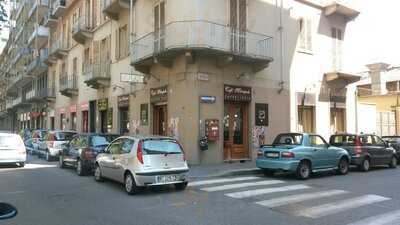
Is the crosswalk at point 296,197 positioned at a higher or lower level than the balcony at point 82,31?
lower

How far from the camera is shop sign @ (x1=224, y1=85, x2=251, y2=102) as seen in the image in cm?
1709

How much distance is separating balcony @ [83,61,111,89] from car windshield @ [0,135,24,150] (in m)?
7.73

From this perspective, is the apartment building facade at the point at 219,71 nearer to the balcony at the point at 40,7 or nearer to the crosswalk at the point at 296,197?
the crosswalk at the point at 296,197

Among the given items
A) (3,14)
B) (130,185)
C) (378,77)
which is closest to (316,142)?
(130,185)

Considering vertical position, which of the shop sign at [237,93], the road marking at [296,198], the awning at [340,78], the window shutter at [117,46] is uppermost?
the window shutter at [117,46]

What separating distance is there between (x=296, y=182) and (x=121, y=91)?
1290 cm

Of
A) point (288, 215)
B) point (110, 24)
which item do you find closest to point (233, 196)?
point (288, 215)

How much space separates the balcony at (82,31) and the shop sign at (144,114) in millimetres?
9828

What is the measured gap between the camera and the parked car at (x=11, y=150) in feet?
53.5

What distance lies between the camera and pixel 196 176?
1327 centimetres

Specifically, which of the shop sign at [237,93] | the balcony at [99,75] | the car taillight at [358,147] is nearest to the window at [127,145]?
the shop sign at [237,93]

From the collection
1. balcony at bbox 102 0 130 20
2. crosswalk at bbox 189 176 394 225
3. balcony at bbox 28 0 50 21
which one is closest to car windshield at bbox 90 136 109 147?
crosswalk at bbox 189 176 394 225

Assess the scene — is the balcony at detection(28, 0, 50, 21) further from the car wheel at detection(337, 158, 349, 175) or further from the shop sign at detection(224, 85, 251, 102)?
the car wheel at detection(337, 158, 349, 175)

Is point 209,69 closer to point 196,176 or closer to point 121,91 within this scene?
point 196,176
